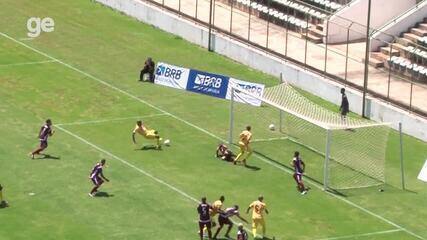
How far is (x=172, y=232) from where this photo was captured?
47.9m

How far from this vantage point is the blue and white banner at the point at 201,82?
61281 mm

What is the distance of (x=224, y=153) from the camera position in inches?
2180

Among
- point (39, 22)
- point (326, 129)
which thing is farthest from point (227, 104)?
point (39, 22)

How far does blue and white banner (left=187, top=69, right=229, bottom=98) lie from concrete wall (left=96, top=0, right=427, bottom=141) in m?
3.97

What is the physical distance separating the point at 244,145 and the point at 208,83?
366 inches

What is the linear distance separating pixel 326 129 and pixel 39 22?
77.7 ft

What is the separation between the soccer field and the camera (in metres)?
48.9

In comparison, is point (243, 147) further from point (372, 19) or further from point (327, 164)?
point (372, 19)

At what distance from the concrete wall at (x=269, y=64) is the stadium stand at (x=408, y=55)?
2887 millimetres

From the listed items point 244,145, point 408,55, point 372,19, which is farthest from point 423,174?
point 372,19

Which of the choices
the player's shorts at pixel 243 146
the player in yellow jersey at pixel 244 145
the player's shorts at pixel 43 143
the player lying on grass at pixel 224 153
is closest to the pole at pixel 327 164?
the player in yellow jersey at pixel 244 145

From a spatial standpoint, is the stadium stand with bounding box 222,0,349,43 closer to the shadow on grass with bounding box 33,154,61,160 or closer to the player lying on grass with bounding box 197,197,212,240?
the shadow on grass with bounding box 33,154,61,160

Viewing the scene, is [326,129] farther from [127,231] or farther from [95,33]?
[95,33]

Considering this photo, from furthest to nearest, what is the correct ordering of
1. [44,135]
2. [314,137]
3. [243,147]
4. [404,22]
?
[404,22] → [314,137] → [243,147] → [44,135]
